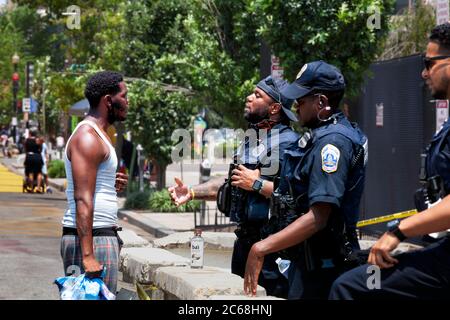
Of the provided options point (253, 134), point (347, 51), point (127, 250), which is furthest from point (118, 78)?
point (347, 51)

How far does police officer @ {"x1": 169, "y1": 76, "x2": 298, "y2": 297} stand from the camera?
6.63 meters

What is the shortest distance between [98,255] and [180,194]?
1.48 meters

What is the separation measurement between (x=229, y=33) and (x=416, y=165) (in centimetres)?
432

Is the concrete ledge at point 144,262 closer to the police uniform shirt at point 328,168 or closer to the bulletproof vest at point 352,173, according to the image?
the bulletproof vest at point 352,173

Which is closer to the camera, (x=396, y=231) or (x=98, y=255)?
(x=396, y=231)

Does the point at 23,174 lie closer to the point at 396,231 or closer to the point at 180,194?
the point at 180,194

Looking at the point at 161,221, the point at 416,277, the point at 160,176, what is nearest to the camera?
the point at 416,277

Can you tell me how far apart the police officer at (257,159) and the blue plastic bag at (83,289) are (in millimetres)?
1238

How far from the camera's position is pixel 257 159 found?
6.75 metres

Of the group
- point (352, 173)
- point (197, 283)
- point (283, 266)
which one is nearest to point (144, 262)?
point (197, 283)

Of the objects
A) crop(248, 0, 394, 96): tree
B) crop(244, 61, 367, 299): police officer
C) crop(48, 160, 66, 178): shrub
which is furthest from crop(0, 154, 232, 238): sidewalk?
crop(48, 160, 66, 178): shrub

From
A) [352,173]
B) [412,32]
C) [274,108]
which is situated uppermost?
[412,32]

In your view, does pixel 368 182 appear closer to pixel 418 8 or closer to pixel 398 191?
pixel 398 191

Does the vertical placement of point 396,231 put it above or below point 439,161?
below
